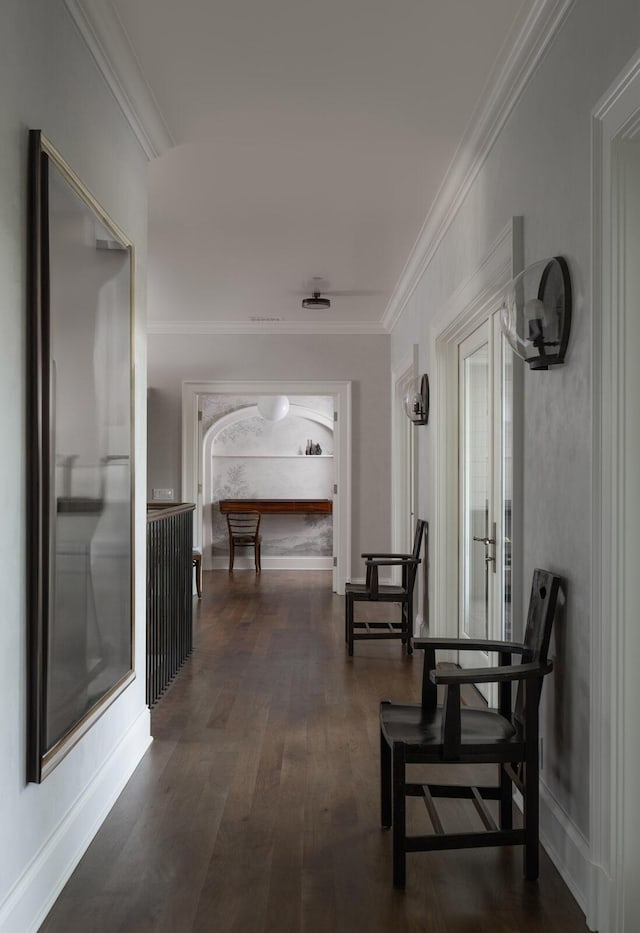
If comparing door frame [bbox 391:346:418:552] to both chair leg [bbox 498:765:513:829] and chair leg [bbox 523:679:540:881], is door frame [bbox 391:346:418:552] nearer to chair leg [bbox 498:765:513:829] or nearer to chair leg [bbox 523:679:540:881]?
chair leg [bbox 498:765:513:829]

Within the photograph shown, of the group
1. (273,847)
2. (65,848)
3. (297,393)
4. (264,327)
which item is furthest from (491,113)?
(297,393)

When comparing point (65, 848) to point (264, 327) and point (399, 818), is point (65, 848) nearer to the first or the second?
point (399, 818)

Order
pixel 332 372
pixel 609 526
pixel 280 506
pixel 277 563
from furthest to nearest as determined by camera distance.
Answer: pixel 277 563 → pixel 280 506 → pixel 332 372 → pixel 609 526

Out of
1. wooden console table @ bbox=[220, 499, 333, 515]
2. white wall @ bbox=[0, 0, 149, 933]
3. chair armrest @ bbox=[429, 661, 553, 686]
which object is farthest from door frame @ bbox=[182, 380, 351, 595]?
chair armrest @ bbox=[429, 661, 553, 686]

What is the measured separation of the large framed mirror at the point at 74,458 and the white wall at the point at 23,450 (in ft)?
0.15

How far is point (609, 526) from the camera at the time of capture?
6.55ft

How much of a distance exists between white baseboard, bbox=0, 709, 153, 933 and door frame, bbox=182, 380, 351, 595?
4.97m

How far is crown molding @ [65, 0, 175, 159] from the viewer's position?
8.20 feet

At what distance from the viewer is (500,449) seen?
383cm

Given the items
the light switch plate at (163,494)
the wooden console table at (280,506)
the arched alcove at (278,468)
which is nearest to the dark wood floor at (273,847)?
the light switch plate at (163,494)

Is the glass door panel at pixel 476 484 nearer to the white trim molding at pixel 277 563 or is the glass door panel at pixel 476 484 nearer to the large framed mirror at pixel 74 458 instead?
the large framed mirror at pixel 74 458

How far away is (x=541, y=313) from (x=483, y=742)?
1.35 m

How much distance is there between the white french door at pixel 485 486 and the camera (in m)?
3.75

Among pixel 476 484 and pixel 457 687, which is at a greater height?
pixel 476 484
